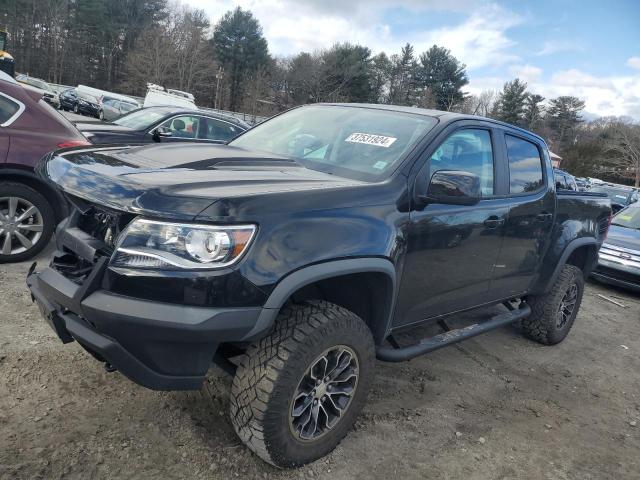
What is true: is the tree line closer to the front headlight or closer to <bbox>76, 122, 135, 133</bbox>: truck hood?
<bbox>76, 122, 135, 133</bbox>: truck hood

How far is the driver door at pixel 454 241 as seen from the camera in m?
3.01

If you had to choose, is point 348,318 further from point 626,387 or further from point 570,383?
point 626,387

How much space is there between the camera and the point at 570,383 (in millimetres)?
4375

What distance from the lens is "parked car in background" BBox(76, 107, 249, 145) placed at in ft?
25.5

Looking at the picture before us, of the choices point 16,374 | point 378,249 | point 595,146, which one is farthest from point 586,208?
point 595,146

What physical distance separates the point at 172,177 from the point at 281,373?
3.42ft

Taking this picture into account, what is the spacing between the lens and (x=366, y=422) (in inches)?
126

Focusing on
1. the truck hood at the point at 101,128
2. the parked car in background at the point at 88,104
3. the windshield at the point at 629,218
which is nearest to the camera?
the truck hood at the point at 101,128

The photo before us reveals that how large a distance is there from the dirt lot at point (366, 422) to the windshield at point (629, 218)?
5363 mm

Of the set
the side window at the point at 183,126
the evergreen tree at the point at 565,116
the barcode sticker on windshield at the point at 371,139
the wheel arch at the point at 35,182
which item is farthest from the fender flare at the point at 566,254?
the evergreen tree at the point at 565,116

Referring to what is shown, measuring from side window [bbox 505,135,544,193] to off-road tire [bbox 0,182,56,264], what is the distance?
4.10 m

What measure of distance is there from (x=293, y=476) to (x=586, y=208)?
3.78 metres

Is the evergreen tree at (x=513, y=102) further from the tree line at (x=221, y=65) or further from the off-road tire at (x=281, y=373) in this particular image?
the off-road tire at (x=281, y=373)

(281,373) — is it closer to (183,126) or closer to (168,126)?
(168,126)
